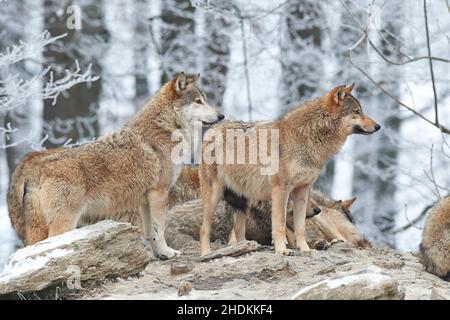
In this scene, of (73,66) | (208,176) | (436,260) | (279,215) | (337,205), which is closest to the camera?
(436,260)

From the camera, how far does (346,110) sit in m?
10.1

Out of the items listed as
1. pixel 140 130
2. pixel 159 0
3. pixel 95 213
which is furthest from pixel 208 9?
pixel 95 213

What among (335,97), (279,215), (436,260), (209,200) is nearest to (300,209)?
(279,215)

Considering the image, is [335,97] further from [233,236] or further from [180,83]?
[233,236]

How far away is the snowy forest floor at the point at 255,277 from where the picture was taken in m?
7.80

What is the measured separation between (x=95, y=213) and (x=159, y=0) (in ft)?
33.4

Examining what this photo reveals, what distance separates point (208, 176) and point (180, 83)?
1171mm

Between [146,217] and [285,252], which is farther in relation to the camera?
[146,217]

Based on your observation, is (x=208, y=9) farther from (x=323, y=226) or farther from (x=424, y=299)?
(x=424, y=299)

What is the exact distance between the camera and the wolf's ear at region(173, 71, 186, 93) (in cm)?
1050

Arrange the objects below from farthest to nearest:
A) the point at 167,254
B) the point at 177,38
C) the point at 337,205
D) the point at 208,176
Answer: the point at 177,38 < the point at 337,205 < the point at 208,176 < the point at 167,254

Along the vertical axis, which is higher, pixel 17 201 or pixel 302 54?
pixel 302 54

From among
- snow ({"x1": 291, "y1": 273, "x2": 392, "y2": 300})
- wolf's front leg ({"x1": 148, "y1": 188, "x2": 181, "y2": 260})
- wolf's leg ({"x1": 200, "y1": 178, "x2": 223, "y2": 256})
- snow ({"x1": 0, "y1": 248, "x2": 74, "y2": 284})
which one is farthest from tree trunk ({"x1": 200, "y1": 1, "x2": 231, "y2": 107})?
snow ({"x1": 291, "y1": 273, "x2": 392, "y2": 300})

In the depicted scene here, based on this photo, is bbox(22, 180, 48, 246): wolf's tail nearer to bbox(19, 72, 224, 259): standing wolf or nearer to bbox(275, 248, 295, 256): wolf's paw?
bbox(19, 72, 224, 259): standing wolf
